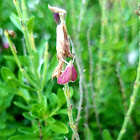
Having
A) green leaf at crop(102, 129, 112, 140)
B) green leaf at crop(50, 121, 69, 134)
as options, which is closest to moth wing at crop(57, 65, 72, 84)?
green leaf at crop(50, 121, 69, 134)

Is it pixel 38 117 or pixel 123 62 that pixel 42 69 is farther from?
pixel 123 62

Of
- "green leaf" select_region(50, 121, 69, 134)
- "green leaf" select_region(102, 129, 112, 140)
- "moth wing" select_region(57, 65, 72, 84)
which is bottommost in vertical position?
"green leaf" select_region(102, 129, 112, 140)

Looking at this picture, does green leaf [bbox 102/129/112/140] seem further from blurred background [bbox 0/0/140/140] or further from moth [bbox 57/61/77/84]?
moth [bbox 57/61/77/84]

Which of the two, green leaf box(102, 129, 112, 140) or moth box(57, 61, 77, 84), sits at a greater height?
moth box(57, 61, 77, 84)

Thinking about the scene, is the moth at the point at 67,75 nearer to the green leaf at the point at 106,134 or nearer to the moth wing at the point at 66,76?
the moth wing at the point at 66,76

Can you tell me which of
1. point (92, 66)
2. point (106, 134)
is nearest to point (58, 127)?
point (106, 134)

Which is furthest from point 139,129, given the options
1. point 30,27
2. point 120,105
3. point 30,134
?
point 30,27

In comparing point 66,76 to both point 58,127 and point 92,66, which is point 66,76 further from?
point 92,66

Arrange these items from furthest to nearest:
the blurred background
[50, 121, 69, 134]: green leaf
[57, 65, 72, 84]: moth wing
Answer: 1. the blurred background
2. [50, 121, 69, 134]: green leaf
3. [57, 65, 72, 84]: moth wing

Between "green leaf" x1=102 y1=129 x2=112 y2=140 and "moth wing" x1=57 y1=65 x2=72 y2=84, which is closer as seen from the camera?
"moth wing" x1=57 y1=65 x2=72 y2=84

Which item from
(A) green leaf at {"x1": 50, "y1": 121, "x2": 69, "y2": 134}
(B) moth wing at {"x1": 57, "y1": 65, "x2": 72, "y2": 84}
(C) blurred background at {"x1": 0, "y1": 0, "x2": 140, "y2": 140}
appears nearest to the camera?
(B) moth wing at {"x1": 57, "y1": 65, "x2": 72, "y2": 84}

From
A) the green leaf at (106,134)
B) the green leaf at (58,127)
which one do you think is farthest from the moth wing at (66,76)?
the green leaf at (106,134)
